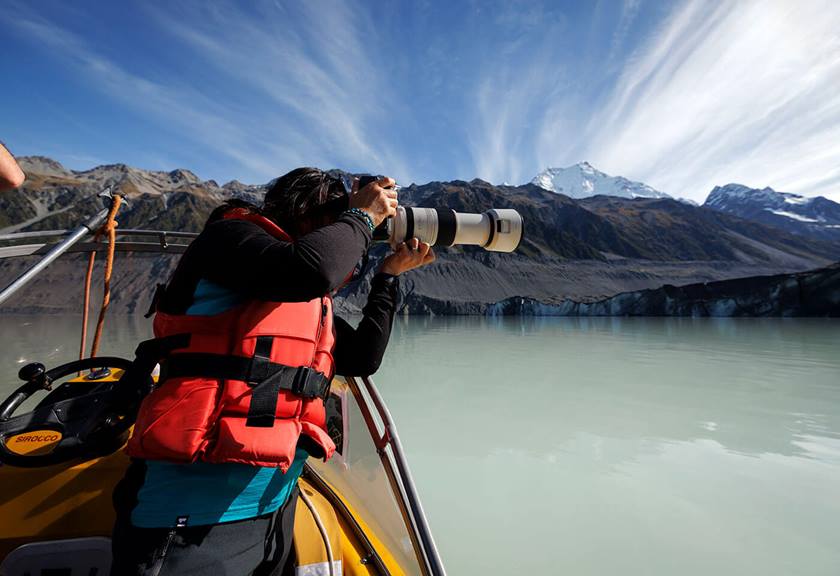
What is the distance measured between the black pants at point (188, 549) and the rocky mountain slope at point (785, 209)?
4909 inches

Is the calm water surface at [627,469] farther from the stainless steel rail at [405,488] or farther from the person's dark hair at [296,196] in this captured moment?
the person's dark hair at [296,196]

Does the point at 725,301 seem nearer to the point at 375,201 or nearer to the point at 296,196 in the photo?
the point at 375,201

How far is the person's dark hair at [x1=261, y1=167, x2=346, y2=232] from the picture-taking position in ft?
3.32

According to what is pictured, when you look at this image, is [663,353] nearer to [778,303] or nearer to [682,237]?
[778,303]

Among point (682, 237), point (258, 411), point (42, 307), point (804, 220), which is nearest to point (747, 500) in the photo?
point (258, 411)

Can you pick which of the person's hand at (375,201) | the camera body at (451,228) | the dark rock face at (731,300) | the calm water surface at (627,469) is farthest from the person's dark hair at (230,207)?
the dark rock face at (731,300)

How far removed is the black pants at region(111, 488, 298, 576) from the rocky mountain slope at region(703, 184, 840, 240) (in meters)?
125

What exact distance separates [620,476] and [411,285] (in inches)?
1714

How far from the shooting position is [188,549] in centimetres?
75

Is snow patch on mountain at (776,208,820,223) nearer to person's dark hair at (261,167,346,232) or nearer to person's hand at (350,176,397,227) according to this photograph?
person's hand at (350,176,397,227)

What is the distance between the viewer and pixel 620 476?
3.53m

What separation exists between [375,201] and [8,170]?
730mm

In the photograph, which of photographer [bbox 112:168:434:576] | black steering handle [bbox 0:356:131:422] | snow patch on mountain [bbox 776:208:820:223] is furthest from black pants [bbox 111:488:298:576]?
snow patch on mountain [bbox 776:208:820:223]

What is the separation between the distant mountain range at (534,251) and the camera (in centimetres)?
4906
